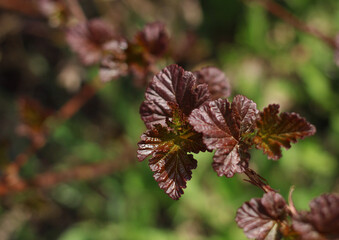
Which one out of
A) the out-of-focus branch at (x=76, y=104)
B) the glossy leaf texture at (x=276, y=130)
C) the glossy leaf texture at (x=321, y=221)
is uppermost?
the out-of-focus branch at (x=76, y=104)

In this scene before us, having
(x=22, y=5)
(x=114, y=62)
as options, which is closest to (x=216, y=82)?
(x=114, y=62)

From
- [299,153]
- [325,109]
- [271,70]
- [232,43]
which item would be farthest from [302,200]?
[232,43]

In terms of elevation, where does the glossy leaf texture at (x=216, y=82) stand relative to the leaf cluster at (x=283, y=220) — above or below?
above

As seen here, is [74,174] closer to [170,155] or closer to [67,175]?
[67,175]

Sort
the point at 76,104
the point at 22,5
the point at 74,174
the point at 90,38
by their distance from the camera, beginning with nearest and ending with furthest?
the point at 90,38, the point at 76,104, the point at 74,174, the point at 22,5

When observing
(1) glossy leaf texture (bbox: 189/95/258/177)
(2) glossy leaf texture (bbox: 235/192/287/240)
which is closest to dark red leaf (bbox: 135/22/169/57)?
(1) glossy leaf texture (bbox: 189/95/258/177)

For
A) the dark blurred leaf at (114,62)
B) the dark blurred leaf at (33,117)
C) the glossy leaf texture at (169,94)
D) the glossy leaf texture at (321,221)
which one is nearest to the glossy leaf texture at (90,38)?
the dark blurred leaf at (114,62)

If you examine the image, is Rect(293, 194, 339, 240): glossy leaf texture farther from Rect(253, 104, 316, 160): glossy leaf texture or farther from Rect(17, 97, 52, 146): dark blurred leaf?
Rect(17, 97, 52, 146): dark blurred leaf

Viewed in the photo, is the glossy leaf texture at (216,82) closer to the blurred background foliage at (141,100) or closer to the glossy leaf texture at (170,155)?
the glossy leaf texture at (170,155)
